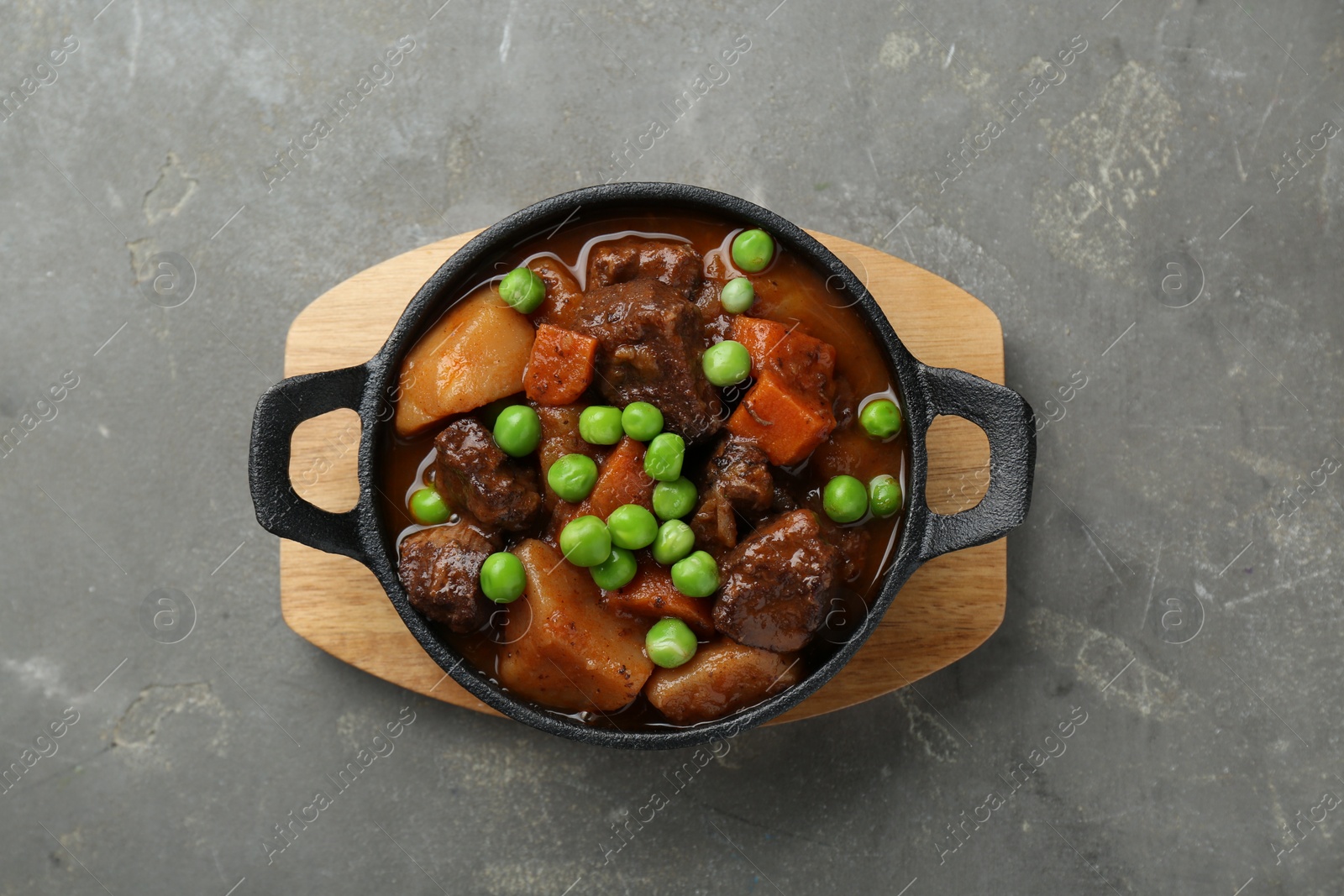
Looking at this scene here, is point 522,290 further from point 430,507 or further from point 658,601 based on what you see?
point 658,601

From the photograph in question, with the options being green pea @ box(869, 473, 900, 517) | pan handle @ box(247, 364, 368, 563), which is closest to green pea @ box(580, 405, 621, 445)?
pan handle @ box(247, 364, 368, 563)

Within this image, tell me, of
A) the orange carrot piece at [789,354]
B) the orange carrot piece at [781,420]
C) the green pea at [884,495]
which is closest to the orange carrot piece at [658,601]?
the orange carrot piece at [781,420]

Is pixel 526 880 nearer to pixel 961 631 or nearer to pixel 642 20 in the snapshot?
pixel 961 631

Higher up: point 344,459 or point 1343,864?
point 344,459

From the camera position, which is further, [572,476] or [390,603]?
[390,603]

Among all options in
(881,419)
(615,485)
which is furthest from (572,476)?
(881,419)

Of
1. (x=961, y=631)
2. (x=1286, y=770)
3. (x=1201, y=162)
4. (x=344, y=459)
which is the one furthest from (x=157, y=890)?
(x=1201, y=162)
